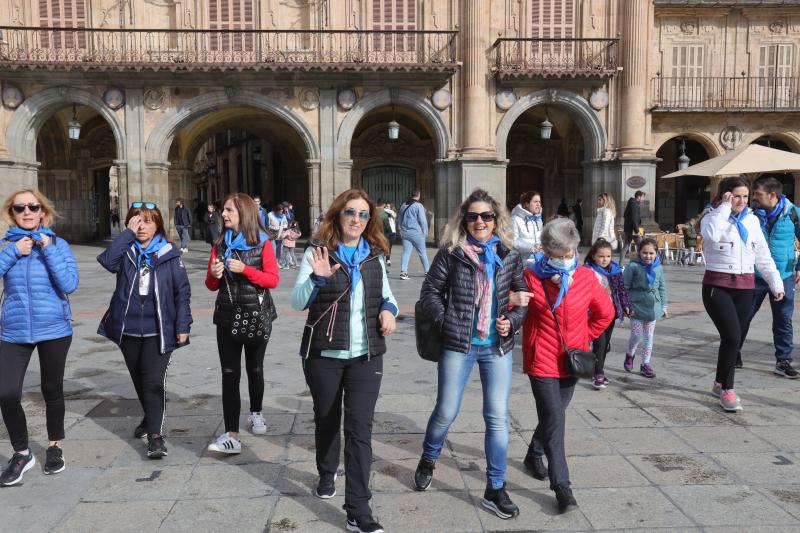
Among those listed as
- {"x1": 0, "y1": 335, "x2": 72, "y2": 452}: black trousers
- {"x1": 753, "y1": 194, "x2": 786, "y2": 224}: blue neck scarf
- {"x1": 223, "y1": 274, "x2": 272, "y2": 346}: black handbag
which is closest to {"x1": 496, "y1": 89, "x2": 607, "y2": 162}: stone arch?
{"x1": 753, "y1": 194, "x2": 786, "y2": 224}: blue neck scarf

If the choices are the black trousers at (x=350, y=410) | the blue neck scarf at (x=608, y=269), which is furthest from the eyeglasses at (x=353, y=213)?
the blue neck scarf at (x=608, y=269)

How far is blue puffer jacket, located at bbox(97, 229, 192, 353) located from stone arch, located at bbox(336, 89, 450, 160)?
15.7 metres

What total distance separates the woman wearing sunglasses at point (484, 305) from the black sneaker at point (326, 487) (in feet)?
2.74

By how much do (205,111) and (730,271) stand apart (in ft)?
56.4

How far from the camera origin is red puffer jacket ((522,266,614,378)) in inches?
147

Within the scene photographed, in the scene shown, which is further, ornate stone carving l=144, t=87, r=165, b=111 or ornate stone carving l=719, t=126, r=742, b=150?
ornate stone carving l=719, t=126, r=742, b=150

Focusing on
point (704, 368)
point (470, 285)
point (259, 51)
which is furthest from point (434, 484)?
point (259, 51)

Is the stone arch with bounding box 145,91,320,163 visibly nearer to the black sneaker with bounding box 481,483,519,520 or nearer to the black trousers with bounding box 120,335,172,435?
the black trousers with bounding box 120,335,172,435

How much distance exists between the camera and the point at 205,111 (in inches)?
782

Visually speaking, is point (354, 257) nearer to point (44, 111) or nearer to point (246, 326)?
point (246, 326)

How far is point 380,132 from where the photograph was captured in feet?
82.5

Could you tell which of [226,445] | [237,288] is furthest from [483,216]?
[226,445]

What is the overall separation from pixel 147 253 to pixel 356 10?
16888 millimetres

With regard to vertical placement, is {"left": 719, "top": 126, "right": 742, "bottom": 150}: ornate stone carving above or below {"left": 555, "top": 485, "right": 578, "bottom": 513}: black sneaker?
above
